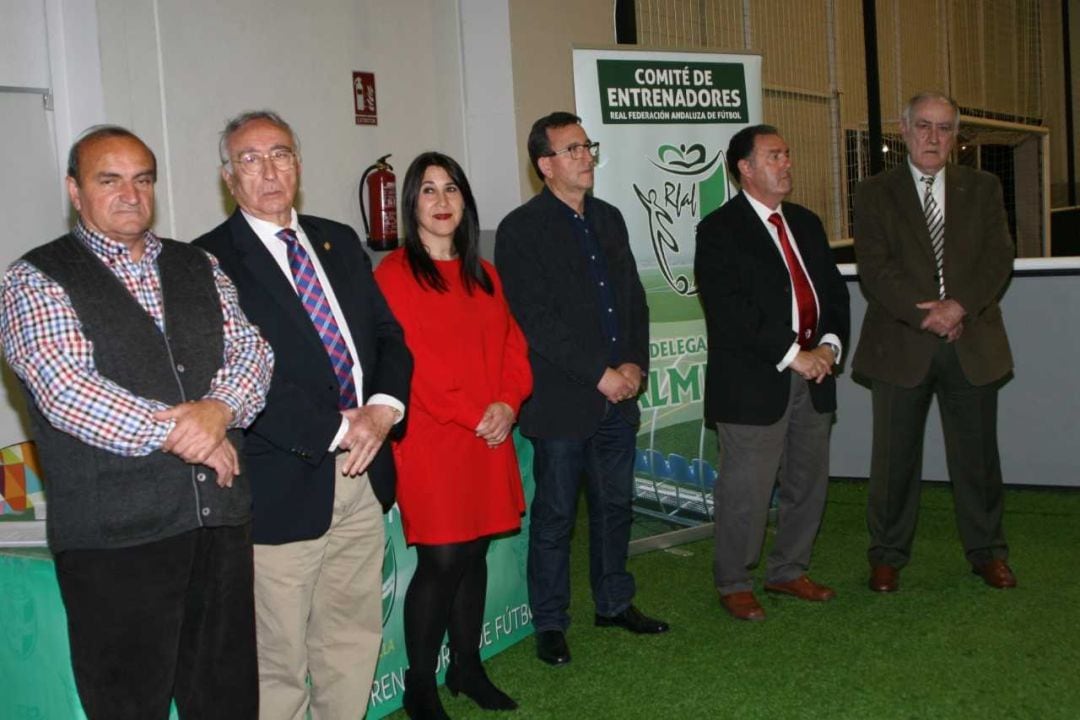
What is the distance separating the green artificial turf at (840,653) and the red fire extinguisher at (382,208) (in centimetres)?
183

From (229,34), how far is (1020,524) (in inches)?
159

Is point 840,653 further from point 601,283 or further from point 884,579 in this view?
point 601,283

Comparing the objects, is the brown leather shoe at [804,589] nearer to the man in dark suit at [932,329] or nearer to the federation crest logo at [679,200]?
the man in dark suit at [932,329]

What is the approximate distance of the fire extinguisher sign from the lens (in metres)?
5.52

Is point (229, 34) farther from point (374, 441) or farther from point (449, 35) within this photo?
point (374, 441)

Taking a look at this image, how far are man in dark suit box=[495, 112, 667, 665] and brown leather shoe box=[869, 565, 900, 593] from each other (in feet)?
2.96

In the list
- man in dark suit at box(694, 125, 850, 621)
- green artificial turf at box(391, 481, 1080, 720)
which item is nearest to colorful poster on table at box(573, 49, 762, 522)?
green artificial turf at box(391, 481, 1080, 720)

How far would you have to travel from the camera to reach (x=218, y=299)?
2.33m

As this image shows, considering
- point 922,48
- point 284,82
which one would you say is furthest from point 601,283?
point 922,48

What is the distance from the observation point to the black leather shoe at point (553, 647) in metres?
3.53

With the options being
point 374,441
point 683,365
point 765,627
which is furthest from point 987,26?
point 374,441

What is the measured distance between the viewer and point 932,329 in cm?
385

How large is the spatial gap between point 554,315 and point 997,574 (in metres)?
1.89

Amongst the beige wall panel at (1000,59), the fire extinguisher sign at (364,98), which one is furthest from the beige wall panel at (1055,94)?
the fire extinguisher sign at (364,98)
